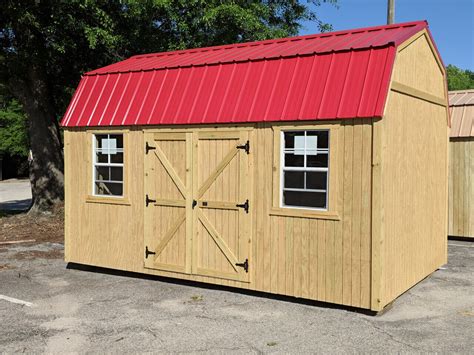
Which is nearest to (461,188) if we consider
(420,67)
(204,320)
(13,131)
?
(420,67)

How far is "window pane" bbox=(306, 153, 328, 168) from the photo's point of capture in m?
7.58

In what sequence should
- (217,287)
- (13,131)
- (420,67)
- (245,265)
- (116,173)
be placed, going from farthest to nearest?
1. (13,131)
2. (116,173)
3. (217,287)
4. (420,67)
5. (245,265)

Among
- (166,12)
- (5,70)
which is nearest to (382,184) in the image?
(166,12)

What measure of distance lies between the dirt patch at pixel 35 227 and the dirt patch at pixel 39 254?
130 cm

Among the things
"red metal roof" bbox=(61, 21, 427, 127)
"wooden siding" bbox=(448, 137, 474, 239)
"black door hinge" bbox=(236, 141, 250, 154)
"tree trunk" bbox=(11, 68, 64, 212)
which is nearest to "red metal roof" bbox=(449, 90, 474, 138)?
"wooden siding" bbox=(448, 137, 474, 239)

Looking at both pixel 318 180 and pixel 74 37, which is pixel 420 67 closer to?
pixel 318 180

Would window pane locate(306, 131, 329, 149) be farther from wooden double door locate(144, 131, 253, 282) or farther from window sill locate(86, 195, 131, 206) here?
window sill locate(86, 195, 131, 206)

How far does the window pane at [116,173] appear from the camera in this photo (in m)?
9.47

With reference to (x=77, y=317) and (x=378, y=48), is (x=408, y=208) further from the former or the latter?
(x=77, y=317)

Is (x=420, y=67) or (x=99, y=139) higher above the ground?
(x=420, y=67)

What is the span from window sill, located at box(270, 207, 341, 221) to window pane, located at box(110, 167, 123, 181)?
296 cm

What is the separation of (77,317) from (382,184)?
4040 mm

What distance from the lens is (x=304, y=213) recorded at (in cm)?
748

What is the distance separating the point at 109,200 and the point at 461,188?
26.5 feet
